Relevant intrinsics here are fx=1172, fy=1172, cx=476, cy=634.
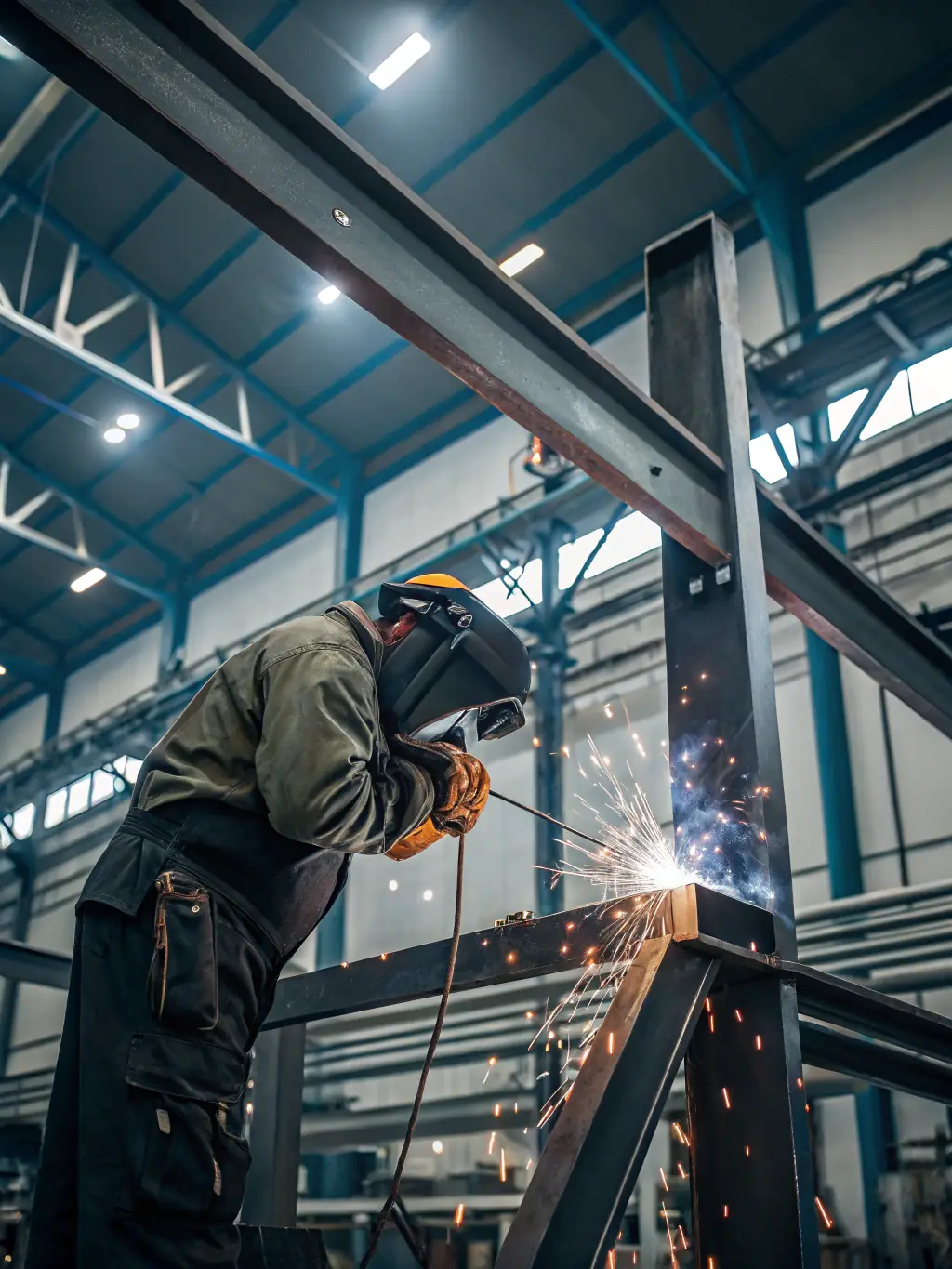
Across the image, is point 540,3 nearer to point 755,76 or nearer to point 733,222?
point 755,76

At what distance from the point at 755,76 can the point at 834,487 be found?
10.00 ft

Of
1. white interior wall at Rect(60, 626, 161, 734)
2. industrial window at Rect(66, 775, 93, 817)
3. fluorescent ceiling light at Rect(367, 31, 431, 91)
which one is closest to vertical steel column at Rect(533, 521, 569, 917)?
fluorescent ceiling light at Rect(367, 31, 431, 91)

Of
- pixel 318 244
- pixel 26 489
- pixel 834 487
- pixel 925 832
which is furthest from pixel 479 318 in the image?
pixel 26 489

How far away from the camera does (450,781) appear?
2230mm

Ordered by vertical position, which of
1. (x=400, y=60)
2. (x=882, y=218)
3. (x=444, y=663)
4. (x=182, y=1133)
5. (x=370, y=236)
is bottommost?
(x=182, y=1133)

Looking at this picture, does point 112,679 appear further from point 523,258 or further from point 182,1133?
point 182,1133

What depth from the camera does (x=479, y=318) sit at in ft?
6.91

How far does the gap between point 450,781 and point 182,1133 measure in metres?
0.77

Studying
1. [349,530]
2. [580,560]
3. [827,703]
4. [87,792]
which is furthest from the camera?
[87,792]

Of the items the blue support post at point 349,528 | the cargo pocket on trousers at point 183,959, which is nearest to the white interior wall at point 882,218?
the blue support post at point 349,528

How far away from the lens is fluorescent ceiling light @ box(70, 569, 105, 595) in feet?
43.9

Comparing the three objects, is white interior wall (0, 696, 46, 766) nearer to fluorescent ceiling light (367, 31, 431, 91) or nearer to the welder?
fluorescent ceiling light (367, 31, 431, 91)

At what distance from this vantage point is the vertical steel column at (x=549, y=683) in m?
8.36

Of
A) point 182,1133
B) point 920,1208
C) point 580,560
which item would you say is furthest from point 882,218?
point 182,1133
